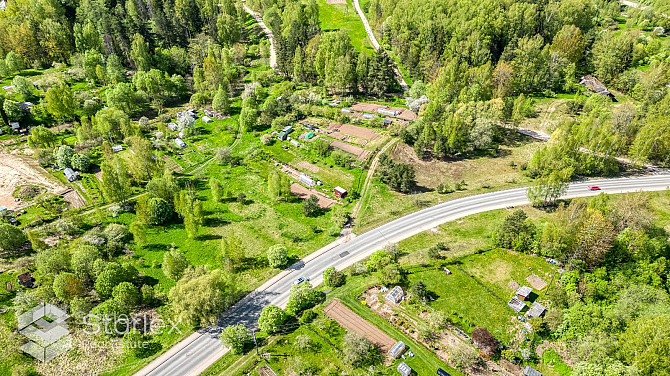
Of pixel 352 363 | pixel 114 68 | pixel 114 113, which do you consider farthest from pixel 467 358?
pixel 114 68

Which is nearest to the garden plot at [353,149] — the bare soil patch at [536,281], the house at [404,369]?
the bare soil patch at [536,281]

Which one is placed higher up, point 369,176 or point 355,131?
point 355,131

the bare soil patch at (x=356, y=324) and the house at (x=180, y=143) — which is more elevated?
the house at (x=180, y=143)

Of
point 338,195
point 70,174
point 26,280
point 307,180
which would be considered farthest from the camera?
point 70,174

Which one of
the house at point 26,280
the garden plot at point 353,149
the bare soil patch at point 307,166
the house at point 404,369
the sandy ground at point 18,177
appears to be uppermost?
the garden plot at point 353,149

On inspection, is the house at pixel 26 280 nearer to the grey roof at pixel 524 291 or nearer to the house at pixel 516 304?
the house at pixel 516 304

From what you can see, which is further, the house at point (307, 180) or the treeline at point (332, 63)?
the treeline at point (332, 63)

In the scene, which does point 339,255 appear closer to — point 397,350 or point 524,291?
point 397,350

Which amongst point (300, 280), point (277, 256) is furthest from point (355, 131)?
point (300, 280)

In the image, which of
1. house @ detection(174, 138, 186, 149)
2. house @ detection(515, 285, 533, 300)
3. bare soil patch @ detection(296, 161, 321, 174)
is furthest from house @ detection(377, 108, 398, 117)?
house @ detection(515, 285, 533, 300)
